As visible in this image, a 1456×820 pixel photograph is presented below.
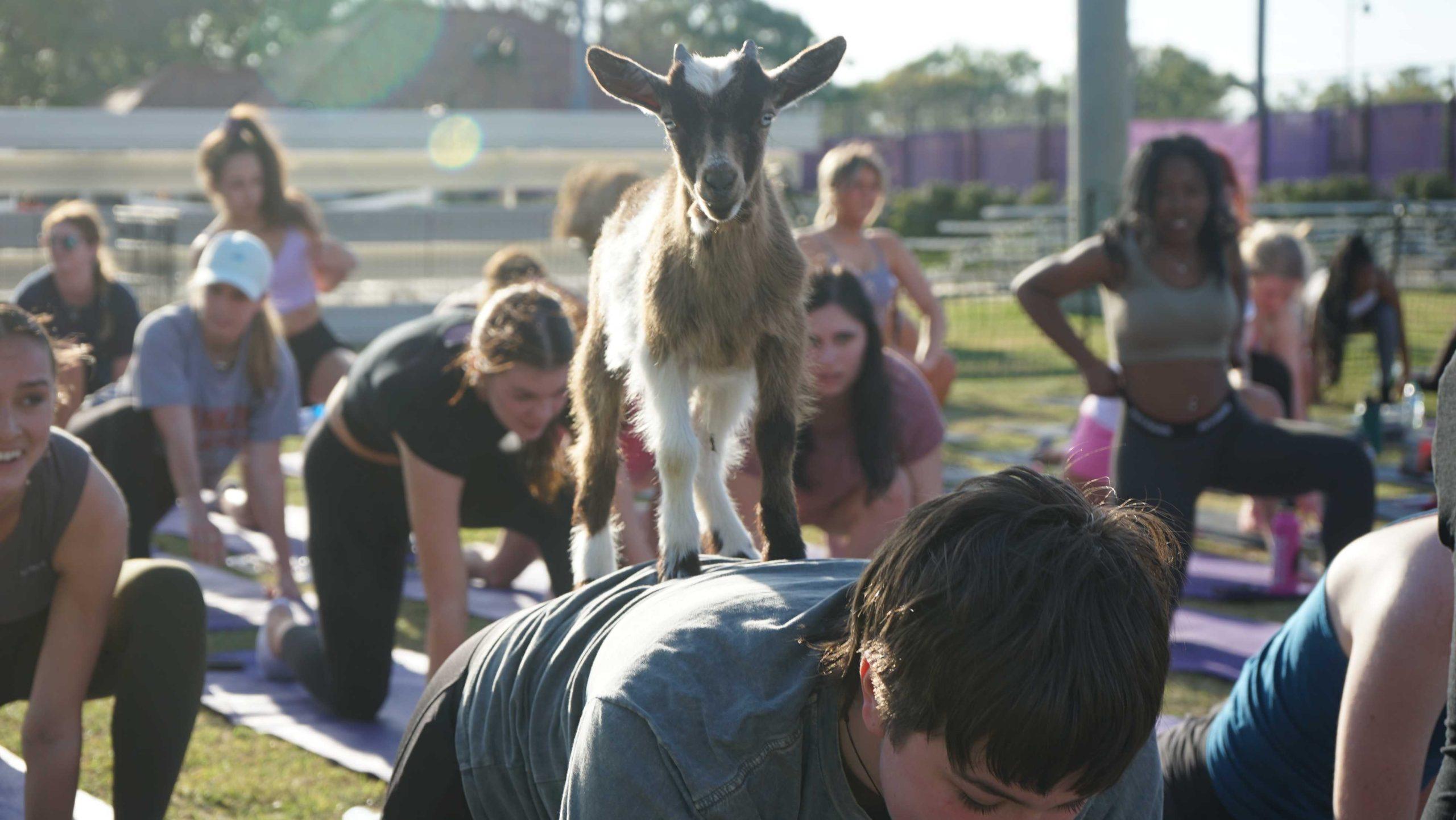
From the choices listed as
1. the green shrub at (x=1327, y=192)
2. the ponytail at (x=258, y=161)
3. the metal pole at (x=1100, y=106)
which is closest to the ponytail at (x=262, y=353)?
Answer: the ponytail at (x=258, y=161)

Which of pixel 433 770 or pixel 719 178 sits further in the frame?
pixel 433 770

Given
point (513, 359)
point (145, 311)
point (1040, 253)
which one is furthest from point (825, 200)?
point (1040, 253)

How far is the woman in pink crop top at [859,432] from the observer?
4.23 metres

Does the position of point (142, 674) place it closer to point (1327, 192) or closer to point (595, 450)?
point (595, 450)

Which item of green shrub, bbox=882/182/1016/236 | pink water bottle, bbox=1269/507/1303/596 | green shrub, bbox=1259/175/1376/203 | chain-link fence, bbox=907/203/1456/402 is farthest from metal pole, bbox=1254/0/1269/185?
pink water bottle, bbox=1269/507/1303/596

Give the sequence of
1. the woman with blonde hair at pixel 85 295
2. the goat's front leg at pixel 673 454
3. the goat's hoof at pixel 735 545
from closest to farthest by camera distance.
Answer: the goat's front leg at pixel 673 454, the goat's hoof at pixel 735 545, the woman with blonde hair at pixel 85 295

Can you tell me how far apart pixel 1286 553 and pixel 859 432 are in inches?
120

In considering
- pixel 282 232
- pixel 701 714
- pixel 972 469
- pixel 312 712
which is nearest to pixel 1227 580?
pixel 972 469

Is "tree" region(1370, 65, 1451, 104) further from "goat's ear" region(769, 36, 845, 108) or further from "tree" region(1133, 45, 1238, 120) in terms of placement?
"goat's ear" region(769, 36, 845, 108)

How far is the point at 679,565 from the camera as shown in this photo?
2230mm

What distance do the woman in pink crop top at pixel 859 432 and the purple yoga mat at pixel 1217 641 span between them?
49.7 inches

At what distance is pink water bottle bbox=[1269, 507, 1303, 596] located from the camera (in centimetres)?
633

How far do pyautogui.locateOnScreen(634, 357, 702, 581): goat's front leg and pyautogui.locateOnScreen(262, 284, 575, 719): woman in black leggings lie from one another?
4.46ft

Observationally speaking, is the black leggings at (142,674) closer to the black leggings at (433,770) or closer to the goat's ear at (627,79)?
the black leggings at (433,770)
